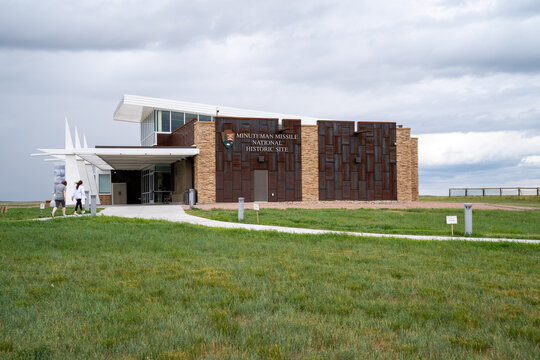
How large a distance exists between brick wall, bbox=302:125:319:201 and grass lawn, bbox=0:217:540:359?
25646 mm

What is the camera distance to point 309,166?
36125 mm

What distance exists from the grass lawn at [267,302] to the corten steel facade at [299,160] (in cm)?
2378

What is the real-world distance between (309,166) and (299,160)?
2.99ft

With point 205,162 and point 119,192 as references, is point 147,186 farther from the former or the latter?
point 205,162

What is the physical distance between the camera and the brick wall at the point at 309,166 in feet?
118

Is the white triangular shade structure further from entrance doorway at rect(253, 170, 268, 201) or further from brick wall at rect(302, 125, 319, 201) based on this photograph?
brick wall at rect(302, 125, 319, 201)

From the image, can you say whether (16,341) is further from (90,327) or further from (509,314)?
(509,314)

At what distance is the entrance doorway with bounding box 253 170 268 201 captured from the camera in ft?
114

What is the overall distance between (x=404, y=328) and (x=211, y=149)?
29825 mm

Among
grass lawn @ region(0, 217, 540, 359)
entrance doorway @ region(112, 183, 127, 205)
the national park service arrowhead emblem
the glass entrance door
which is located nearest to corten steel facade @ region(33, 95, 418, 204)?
the national park service arrowhead emblem

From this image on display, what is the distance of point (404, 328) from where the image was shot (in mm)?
4758

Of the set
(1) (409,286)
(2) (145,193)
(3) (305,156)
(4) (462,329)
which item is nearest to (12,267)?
(1) (409,286)

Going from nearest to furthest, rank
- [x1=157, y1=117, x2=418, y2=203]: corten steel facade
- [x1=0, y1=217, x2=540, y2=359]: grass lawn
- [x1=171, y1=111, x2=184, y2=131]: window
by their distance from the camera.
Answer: [x1=0, y1=217, x2=540, y2=359]: grass lawn < [x1=157, y1=117, x2=418, y2=203]: corten steel facade < [x1=171, y1=111, x2=184, y2=131]: window

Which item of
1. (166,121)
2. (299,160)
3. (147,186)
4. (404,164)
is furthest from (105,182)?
(404,164)
